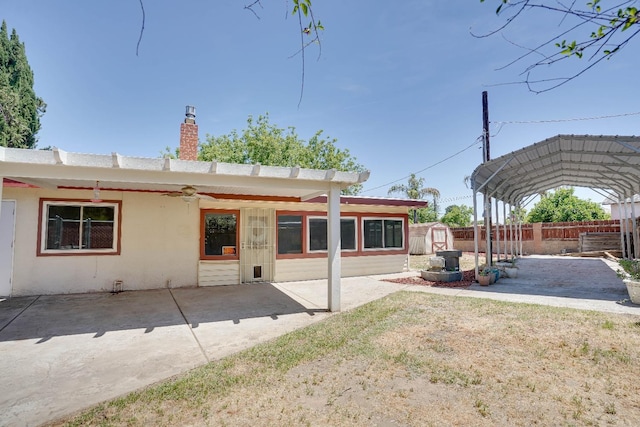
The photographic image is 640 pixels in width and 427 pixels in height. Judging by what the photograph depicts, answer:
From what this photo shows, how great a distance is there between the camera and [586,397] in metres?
3.05

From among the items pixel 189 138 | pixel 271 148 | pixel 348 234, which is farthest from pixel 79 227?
pixel 271 148

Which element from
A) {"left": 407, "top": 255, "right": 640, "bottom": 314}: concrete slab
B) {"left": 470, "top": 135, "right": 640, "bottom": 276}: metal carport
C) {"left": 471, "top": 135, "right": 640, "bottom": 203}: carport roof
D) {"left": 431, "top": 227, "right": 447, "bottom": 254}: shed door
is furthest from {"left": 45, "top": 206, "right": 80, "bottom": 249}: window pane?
{"left": 431, "top": 227, "right": 447, "bottom": 254}: shed door

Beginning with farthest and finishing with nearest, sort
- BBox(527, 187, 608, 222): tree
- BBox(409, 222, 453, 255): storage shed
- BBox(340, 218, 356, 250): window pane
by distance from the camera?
BBox(527, 187, 608, 222): tree
BBox(409, 222, 453, 255): storage shed
BBox(340, 218, 356, 250): window pane

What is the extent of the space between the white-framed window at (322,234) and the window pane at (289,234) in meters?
0.34

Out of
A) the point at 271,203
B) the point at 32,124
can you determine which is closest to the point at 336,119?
the point at 271,203

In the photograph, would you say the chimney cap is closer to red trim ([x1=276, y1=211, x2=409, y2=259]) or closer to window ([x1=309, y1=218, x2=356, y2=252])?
red trim ([x1=276, y1=211, x2=409, y2=259])

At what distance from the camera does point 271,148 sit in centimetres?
2536

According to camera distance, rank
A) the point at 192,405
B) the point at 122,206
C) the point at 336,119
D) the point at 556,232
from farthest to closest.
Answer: the point at 336,119 < the point at 556,232 < the point at 122,206 < the point at 192,405

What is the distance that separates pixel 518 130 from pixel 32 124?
33.2 meters

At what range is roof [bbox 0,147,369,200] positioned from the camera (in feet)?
14.9

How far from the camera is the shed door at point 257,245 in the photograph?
9.47 m

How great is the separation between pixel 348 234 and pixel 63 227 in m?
8.06

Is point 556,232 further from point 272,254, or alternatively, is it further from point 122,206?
point 122,206

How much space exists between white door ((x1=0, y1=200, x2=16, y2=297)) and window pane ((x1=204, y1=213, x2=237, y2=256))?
172 inches
